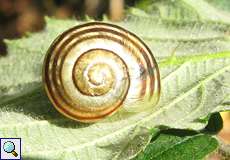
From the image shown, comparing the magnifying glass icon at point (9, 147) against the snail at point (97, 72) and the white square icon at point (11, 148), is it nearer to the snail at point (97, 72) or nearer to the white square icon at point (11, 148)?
the white square icon at point (11, 148)

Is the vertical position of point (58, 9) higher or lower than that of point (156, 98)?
higher

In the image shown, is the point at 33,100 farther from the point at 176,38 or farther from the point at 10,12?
the point at 10,12

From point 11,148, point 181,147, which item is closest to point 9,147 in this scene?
point 11,148

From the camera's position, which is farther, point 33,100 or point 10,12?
point 10,12

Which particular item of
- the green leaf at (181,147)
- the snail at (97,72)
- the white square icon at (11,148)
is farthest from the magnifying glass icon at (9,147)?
the green leaf at (181,147)

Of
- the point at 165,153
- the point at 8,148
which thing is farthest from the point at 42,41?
the point at 165,153

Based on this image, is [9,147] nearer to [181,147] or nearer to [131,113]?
[131,113]
